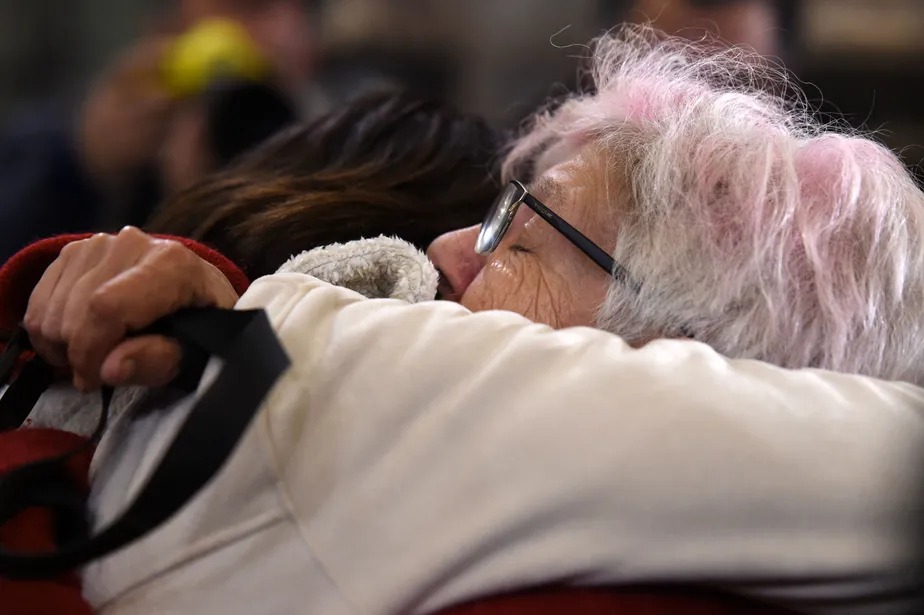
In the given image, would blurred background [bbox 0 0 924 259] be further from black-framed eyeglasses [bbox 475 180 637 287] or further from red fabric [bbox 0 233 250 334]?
red fabric [bbox 0 233 250 334]

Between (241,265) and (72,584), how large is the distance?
0.37 meters

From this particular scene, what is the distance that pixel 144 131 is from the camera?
134cm

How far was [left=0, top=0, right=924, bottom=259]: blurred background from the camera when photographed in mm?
1305

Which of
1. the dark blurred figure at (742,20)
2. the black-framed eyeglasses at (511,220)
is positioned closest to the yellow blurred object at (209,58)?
the dark blurred figure at (742,20)

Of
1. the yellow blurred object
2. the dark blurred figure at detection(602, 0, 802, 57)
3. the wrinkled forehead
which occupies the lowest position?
the yellow blurred object

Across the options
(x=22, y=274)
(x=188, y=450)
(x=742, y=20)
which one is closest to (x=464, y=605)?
(x=188, y=450)

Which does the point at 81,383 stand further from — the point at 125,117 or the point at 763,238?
the point at 125,117

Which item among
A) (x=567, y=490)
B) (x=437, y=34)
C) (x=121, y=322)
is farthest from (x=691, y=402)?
(x=437, y=34)

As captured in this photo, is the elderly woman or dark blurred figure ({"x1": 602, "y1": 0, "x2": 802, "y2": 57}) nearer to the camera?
the elderly woman

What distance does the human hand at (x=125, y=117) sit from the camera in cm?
134

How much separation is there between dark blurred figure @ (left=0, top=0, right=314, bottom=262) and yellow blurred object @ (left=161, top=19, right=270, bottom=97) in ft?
0.04

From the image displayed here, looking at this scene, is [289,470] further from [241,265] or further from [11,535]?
[241,265]

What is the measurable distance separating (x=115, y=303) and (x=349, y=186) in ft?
1.37

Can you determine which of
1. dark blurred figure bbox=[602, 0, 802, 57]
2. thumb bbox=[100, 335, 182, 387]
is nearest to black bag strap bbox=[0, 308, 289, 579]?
thumb bbox=[100, 335, 182, 387]
